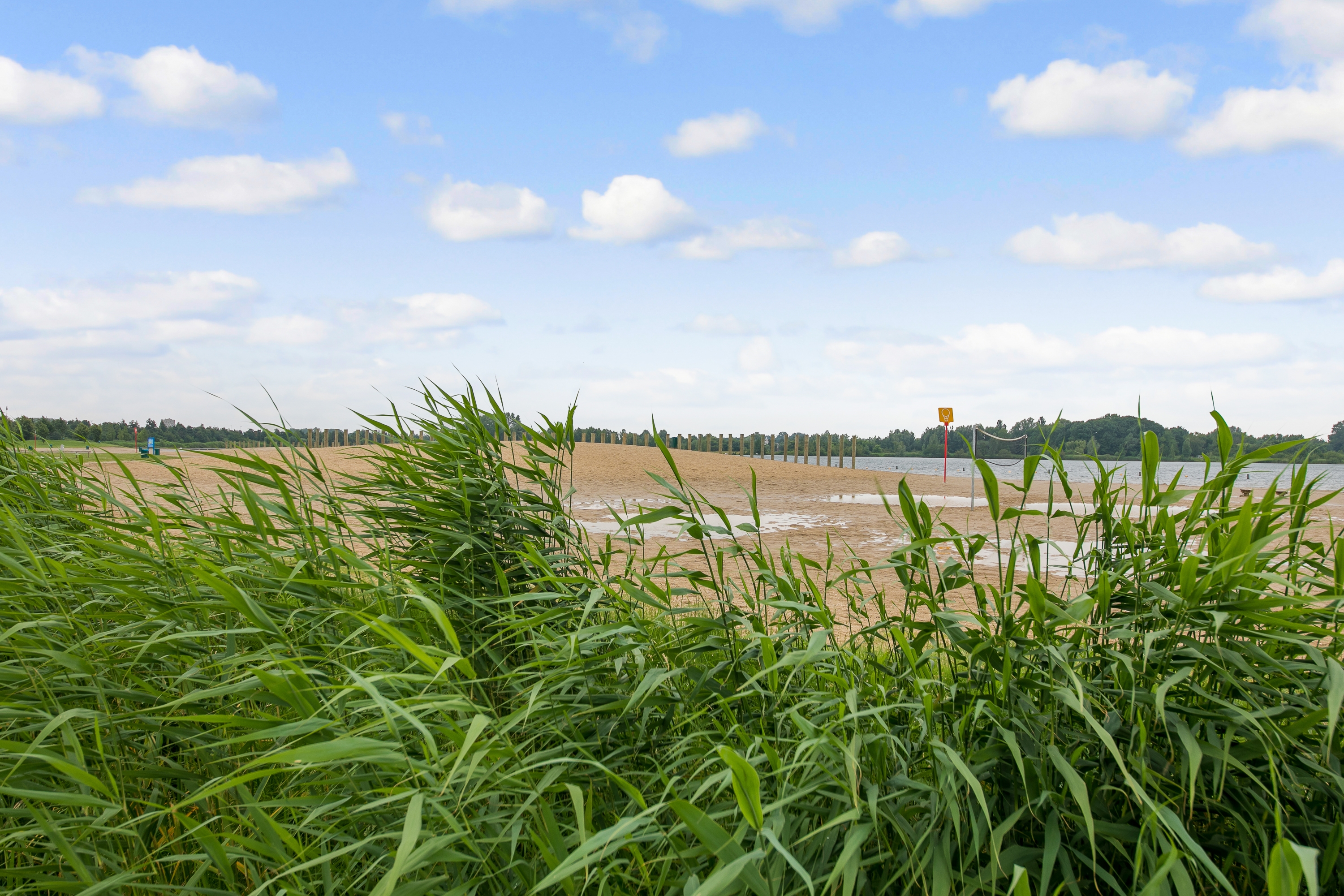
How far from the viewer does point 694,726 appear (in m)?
1.97

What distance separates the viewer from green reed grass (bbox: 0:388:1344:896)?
142cm

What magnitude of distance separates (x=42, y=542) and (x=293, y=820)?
69.9 inches

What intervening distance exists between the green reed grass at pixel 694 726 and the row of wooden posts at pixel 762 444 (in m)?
40.5

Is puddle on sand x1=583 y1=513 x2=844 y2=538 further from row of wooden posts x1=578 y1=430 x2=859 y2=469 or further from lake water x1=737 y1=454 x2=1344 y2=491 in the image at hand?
row of wooden posts x1=578 y1=430 x2=859 y2=469

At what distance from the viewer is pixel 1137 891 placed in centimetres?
131

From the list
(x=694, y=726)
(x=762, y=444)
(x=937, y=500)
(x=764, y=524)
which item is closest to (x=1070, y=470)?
(x=762, y=444)

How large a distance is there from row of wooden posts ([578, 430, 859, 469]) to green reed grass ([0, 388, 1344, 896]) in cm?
4048

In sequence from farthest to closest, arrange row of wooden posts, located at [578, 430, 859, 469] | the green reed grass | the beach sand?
row of wooden posts, located at [578, 430, 859, 469], the beach sand, the green reed grass

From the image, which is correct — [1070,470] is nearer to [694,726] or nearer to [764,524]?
[764,524]

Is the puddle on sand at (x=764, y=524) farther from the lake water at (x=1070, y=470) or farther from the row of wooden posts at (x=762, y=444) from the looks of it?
the row of wooden posts at (x=762, y=444)

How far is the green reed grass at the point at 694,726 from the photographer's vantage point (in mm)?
1425

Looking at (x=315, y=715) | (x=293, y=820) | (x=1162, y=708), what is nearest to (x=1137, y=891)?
(x=1162, y=708)

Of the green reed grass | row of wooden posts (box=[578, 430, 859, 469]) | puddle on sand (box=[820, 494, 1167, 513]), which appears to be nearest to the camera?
the green reed grass

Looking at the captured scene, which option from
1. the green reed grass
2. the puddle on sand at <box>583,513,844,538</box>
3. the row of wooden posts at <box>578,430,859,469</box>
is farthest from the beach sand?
the row of wooden posts at <box>578,430,859,469</box>
